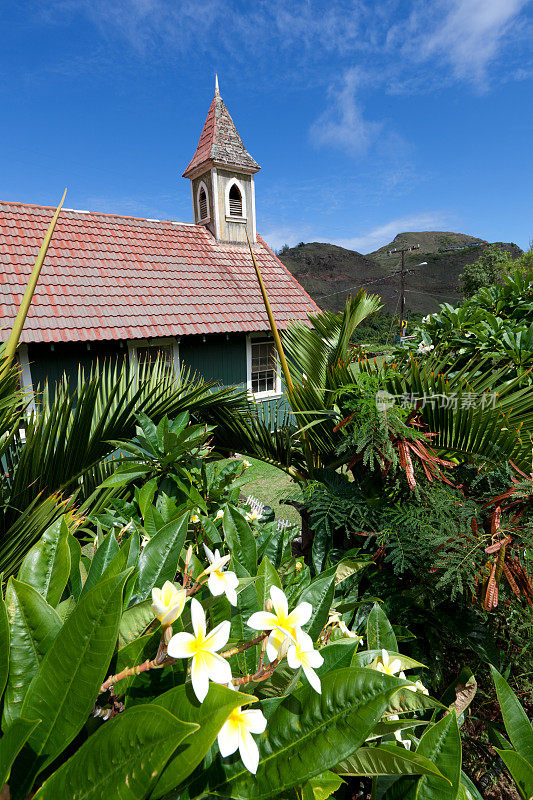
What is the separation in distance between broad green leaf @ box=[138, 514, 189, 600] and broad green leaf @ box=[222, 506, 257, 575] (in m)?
0.24

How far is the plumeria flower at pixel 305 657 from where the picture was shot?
63 centimetres

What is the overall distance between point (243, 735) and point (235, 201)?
38.9 ft

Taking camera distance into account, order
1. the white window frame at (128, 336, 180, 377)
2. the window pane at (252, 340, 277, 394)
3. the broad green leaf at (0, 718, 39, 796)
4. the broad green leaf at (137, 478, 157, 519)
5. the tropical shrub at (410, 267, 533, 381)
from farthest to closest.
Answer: the window pane at (252, 340, 277, 394)
the white window frame at (128, 336, 180, 377)
the tropical shrub at (410, 267, 533, 381)
the broad green leaf at (137, 478, 157, 519)
the broad green leaf at (0, 718, 39, 796)

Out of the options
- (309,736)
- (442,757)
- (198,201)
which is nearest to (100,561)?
(309,736)

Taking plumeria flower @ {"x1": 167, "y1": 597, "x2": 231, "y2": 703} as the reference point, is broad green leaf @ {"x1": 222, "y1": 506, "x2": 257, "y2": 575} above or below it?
below

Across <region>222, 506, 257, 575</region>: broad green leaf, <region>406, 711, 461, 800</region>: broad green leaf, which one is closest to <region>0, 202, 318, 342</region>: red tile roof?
<region>222, 506, 257, 575</region>: broad green leaf

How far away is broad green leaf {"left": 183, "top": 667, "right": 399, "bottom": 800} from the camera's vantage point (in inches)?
25.5

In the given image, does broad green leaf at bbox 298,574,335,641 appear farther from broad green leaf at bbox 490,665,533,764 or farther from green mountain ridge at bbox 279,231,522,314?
green mountain ridge at bbox 279,231,522,314

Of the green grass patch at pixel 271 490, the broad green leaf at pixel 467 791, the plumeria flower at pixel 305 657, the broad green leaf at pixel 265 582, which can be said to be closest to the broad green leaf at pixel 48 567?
the broad green leaf at pixel 265 582

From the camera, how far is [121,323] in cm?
808

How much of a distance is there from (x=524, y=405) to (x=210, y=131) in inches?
453

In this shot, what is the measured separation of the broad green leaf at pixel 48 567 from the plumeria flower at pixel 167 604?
0.38 meters

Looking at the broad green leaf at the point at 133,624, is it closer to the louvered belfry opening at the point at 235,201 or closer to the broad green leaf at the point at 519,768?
the broad green leaf at the point at 519,768

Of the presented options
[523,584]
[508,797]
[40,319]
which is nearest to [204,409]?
[523,584]
